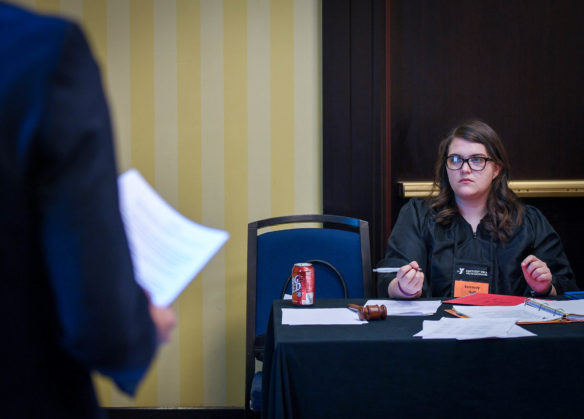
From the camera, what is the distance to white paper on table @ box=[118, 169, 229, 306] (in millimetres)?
647

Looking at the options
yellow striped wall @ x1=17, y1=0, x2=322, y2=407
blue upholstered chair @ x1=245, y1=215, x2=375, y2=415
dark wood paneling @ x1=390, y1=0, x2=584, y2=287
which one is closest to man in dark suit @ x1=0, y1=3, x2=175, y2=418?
blue upholstered chair @ x1=245, y1=215, x2=375, y2=415

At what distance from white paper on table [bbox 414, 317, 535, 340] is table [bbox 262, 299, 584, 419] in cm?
2

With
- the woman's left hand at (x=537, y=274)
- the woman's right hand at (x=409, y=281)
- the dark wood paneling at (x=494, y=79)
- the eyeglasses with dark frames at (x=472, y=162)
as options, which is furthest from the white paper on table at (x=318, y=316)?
the dark wood paneling at (x=494, y=79)

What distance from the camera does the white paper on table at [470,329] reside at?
1357mm

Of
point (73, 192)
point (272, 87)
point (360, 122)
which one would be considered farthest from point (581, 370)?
point (272, 87)

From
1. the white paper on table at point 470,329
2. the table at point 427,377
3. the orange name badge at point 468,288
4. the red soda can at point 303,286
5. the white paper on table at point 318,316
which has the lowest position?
the table at point 427,377

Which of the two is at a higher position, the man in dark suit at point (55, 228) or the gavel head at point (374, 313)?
the man in dark suit at point (55, 228)

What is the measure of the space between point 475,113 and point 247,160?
45.7 inches

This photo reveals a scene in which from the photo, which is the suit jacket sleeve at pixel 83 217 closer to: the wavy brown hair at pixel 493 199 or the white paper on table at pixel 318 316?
the white paper on table at pixel 318 316

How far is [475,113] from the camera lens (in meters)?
2.79

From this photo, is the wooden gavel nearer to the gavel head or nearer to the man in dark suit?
the gavel head

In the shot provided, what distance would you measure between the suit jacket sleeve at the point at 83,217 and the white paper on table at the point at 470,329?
98cm

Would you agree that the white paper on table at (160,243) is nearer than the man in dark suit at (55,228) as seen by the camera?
No

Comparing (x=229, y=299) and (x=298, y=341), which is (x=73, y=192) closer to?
(x=298, y=341)
